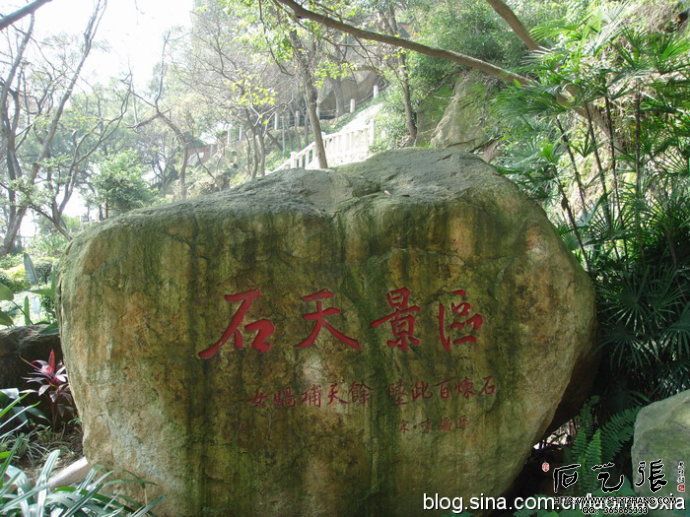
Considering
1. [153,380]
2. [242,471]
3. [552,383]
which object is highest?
[153,380]

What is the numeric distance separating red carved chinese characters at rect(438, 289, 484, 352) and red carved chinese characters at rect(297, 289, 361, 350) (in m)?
0.52

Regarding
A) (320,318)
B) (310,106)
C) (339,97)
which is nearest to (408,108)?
(310,106)

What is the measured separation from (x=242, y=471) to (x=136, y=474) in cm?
51

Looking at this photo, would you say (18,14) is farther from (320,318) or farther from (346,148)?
(346,148)

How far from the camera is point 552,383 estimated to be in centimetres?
317

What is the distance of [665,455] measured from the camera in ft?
8.26

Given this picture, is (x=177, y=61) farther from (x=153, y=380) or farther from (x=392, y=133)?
(x=153, y=380)

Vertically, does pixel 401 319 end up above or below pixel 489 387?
above

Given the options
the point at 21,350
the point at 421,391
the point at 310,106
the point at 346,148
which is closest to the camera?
the point at 421,391

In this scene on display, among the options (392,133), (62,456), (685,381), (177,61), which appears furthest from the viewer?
(177,61)

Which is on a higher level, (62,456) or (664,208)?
(664,208)

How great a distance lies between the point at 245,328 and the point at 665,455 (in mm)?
2016

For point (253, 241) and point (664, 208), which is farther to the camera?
point (664, 208)

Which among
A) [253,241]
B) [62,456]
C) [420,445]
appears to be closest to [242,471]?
[420,445]
